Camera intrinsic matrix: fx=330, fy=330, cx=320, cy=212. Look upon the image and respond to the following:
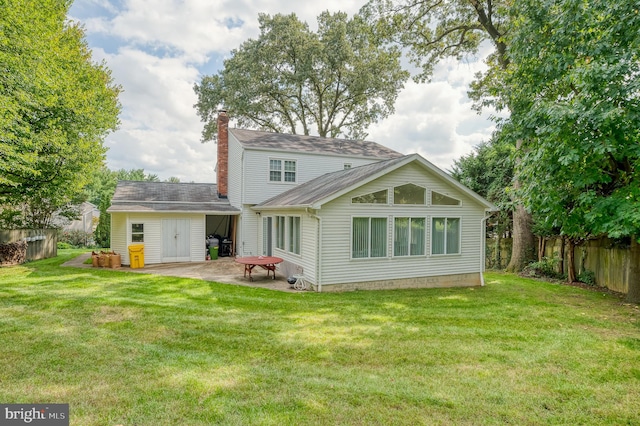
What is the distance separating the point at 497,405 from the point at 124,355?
202 inches

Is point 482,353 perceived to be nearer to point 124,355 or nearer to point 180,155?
point 124,355

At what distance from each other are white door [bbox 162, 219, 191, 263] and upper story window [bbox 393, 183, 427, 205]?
976 centimetres

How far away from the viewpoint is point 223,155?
1827 centimetres

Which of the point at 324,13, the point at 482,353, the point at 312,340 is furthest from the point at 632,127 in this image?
the point at 324,13

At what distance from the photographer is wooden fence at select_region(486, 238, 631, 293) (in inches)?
422

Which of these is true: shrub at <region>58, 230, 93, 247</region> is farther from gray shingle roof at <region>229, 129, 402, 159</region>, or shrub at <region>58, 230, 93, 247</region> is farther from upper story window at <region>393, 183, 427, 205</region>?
upper story window at <region>393, 183, 427, 205</region>

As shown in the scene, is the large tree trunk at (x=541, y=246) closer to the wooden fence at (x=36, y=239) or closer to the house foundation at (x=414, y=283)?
the house foundation at (x=414, y=283)

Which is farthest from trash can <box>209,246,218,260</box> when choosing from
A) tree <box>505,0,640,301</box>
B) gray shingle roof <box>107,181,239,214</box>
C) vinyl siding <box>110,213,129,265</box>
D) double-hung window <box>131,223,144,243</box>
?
tree <box>505,0,640,301</box>

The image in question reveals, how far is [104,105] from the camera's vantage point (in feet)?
58.8

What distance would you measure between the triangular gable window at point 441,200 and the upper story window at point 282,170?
7732mm

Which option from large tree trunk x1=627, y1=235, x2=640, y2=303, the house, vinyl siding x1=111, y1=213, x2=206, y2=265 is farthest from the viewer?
vinyl siding x1=111, y1=213, x2=206, y2=265

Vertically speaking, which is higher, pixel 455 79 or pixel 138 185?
pixel 455 79

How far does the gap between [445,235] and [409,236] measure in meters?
1.48

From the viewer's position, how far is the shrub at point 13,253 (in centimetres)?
1394
